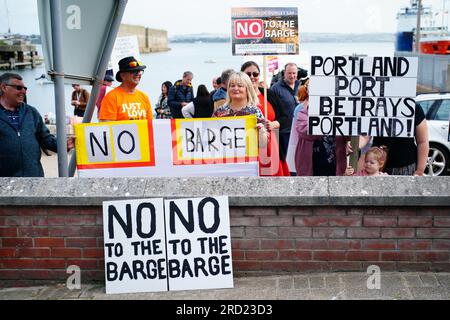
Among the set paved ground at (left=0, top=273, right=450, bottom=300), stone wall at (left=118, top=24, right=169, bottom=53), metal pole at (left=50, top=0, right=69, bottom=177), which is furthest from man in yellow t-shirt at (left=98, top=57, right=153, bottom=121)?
stone wall at (left=118, top=24, right=169, bottom=53)

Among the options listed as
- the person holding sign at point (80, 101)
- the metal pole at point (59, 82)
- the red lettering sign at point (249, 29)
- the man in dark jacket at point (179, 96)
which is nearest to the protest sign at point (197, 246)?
the metal pole at point (59, 82)

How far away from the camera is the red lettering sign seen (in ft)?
24.9

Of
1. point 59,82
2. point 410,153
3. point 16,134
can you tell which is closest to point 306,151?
point 410,153

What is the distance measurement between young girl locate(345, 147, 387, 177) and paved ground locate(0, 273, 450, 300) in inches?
47.5

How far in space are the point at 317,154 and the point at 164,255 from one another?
88.9 inches

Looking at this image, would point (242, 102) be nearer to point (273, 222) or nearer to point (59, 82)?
point (273, 222)

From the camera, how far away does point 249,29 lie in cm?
766

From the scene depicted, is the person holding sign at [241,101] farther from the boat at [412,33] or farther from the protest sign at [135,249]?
the boat at [412,33]

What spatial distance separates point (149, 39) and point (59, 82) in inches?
4773

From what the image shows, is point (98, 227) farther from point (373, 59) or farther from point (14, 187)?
point (373, 59)

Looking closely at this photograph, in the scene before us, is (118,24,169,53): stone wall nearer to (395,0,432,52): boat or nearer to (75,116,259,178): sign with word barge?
(395,0,432,52): boat
